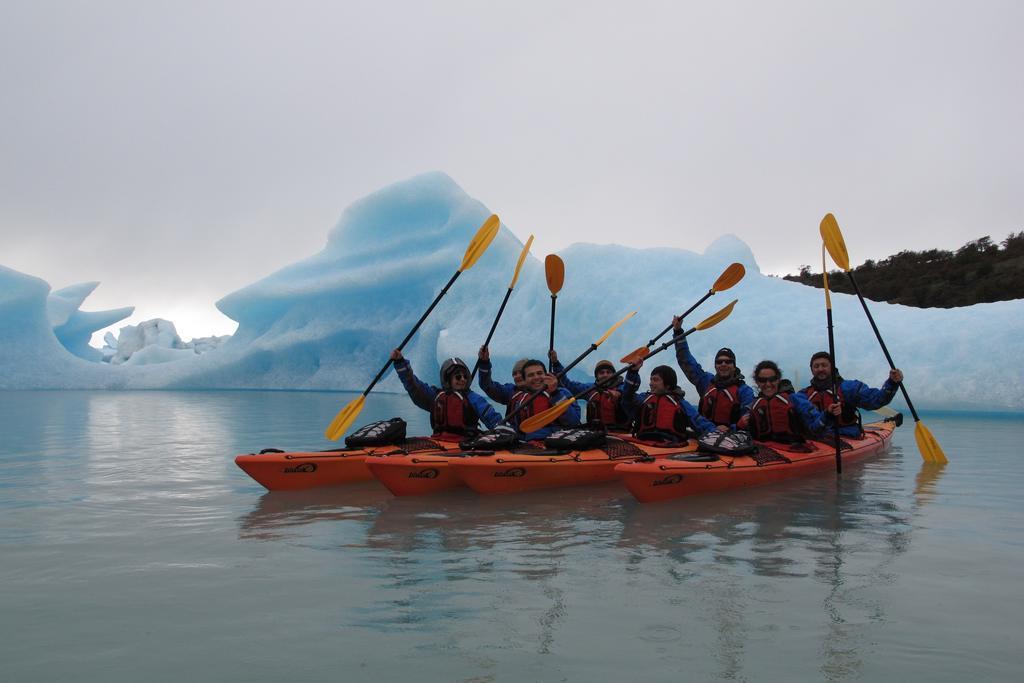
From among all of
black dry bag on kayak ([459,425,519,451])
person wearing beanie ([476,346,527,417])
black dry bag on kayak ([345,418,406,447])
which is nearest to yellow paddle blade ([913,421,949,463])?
person wearing beanie ([476,346,527,417])

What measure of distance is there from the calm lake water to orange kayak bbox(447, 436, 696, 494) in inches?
4.7

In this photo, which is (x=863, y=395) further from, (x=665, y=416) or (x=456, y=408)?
(x=456, y=408)

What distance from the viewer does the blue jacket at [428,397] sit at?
19.5 feet

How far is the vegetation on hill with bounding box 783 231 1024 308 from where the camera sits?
22953 millimetres

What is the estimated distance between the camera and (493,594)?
9.77ft

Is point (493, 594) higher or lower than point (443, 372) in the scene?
lower

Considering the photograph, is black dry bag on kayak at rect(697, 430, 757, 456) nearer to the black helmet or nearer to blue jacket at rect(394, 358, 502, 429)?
blue jacket at rect(394, 358, 502, 429)

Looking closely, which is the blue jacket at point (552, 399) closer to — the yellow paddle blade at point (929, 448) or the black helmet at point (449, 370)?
the black helmet at point (449, 370)

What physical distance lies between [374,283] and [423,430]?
899cm

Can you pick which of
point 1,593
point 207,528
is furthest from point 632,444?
point 1,593

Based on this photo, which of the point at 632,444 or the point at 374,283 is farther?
the point at 374,283

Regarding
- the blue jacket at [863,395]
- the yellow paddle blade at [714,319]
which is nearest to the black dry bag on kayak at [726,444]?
the blue jacket at [863,395]

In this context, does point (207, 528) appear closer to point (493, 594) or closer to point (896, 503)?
point (493, 594)

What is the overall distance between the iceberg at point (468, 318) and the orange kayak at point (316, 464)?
27.5ft
